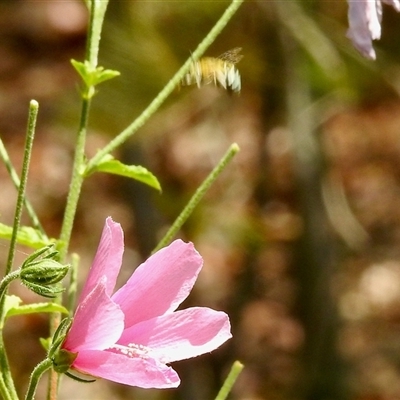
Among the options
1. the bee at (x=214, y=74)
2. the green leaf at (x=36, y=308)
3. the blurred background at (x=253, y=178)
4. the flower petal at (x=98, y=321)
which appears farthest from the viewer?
the blurred background at (x=253, y=178)

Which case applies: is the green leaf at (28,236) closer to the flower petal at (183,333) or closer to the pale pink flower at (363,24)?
the flower petal at (183,333)

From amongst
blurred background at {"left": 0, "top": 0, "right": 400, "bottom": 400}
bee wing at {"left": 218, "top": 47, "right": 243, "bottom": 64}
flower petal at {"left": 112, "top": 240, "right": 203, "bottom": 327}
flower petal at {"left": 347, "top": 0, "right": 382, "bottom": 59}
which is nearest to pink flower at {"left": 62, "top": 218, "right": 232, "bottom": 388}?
flower petal at {"left": 112, "top": 240, "right": 203, "bottom": 327}

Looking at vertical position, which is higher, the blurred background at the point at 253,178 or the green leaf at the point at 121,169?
the green leaf at the point at 121,169

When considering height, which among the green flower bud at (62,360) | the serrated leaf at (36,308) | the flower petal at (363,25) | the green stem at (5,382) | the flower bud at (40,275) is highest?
the flower petal at (363,25)

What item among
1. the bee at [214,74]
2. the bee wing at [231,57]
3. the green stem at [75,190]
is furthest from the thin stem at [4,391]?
the bee wing at [231,57]

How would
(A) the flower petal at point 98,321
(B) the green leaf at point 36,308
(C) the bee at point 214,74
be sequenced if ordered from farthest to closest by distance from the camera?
1. (C) the bee at point 214,74
2. (B) the green leaf at point 36,308
3. (A) the flower petal at point 98,321

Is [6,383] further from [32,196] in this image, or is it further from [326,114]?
[32,196]

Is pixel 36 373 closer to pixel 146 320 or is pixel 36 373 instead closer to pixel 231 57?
pixel 146 320
